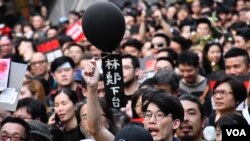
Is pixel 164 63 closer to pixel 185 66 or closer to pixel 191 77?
pixel 185 66

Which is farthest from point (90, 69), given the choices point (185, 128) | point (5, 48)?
point (5, 48)

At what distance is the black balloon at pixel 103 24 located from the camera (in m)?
6.76

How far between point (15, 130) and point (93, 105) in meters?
0.76

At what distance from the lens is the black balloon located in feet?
22.2

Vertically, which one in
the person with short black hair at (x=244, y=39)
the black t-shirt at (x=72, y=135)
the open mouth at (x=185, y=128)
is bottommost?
the black t-shirt at (x=72, y=135)

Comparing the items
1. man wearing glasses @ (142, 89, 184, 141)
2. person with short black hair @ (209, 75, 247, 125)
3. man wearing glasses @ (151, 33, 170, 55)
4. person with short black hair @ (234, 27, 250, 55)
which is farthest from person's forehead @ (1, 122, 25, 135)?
man wearing glasses @ (151, 33, 170, 55)

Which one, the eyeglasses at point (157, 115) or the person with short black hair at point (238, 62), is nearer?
the eyeglasses at point (157, 115)

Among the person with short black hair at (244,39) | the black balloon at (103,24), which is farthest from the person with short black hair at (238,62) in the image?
the black balloon at (103,24)

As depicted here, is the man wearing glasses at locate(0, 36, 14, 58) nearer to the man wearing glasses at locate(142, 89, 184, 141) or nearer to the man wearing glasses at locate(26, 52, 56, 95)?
the man wearing glasses at locate(26, 52, 56, 95)

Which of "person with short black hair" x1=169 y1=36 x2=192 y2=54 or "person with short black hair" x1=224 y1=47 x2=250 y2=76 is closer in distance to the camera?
"person with short black hair" x1=224 y1=47 x2=250 y2=76

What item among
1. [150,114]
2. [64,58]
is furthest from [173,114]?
[64,58]

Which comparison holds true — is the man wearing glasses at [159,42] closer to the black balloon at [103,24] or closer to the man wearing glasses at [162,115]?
the black balloon at [103,24]

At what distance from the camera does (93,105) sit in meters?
6.70

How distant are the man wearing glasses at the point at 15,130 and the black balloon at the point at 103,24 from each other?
934 millimetres
